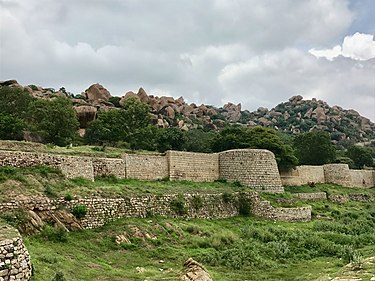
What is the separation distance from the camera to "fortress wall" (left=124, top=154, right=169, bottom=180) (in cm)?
2738

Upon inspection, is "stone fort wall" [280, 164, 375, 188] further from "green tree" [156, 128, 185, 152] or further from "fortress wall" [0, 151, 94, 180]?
"fortress wall" [0, 151, 94, 180]

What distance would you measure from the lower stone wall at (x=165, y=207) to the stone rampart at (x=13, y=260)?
5.17 meters

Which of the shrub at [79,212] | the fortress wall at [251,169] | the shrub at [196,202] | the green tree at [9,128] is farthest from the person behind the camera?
the green tree at [9,128]

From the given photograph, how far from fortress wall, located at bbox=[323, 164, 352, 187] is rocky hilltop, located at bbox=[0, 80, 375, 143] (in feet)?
91.2

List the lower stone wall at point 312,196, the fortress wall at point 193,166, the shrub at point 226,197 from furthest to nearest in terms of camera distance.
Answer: the lower stone wall at point 312,196, the fortress wall at point 193,166, the shrub at point 226,197

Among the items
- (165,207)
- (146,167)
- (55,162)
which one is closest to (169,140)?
(146,167)

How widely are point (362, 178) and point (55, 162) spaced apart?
1710 inches

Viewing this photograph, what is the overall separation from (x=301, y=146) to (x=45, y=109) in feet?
113

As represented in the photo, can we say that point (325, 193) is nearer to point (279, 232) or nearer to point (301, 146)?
point (301, 146)

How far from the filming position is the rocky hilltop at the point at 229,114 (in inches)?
2758

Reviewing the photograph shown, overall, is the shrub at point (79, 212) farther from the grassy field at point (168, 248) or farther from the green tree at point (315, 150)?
the green tree at point (315, 150)

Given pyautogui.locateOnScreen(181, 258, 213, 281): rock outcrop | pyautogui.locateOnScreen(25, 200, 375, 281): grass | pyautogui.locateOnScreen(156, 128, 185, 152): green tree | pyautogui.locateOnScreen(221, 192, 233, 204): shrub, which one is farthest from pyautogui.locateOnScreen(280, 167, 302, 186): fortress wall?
pyautogui.locateOnScreen(181, 258, 213, 281): rock outcrop

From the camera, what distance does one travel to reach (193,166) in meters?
32.2

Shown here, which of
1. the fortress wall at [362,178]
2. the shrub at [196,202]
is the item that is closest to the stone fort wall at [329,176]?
the fortress wall at [362,178]
